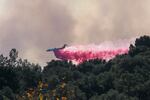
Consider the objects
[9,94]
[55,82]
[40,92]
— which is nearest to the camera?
[40,92]

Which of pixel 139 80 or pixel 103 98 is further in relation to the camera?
pixel 139 80

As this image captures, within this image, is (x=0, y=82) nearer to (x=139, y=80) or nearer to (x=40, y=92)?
(x=139, y=80)

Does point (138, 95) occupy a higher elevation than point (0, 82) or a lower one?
lower

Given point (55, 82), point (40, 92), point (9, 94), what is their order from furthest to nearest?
point (55, 82) < point (9, 94) < point (40, 92)

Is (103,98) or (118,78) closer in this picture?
(103,98)

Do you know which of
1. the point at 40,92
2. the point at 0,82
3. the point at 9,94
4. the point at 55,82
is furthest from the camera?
the point at 55,82

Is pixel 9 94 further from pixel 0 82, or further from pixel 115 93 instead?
pixel 115 93

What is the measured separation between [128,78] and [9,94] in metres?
48.7

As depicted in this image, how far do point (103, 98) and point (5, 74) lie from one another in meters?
40.5

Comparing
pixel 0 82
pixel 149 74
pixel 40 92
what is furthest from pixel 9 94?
pixel 40 92

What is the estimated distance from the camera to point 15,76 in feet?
620

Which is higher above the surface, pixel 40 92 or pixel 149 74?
pixel 149 74

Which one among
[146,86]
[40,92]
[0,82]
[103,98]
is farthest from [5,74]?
[40,92]

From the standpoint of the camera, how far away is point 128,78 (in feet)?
614
